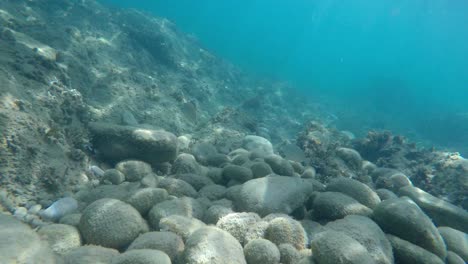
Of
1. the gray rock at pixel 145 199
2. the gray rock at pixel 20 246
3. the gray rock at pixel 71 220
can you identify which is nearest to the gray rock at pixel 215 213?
the gray rock at pixel 145 199

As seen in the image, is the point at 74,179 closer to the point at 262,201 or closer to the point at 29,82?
the point at 29,82

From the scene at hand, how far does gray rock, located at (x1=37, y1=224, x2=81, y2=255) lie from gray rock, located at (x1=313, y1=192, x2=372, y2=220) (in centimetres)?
348

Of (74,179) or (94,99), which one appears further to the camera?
(94,99)

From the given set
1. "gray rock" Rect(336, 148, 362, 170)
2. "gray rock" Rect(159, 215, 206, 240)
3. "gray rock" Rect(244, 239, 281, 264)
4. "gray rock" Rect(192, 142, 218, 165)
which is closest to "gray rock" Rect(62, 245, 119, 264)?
"gray rock" Rect(159, 215, 206, 240)

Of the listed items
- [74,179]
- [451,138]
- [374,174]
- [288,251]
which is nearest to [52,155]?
[74,179]

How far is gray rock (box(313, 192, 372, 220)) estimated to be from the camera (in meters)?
4.47

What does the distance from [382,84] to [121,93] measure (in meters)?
49.2

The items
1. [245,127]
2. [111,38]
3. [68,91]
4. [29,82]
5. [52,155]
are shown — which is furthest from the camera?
[111,38]

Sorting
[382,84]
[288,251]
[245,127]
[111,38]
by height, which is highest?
[382,84]

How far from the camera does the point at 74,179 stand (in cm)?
580

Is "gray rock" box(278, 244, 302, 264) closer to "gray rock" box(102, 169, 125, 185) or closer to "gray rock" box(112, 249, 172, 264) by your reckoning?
"gray rock" box(112, 249, 172, 264)

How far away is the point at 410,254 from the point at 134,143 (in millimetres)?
5406

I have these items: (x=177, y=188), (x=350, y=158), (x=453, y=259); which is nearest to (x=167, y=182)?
(x=177, y=188)

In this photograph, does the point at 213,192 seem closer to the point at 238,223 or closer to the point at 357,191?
the point at 238,223
